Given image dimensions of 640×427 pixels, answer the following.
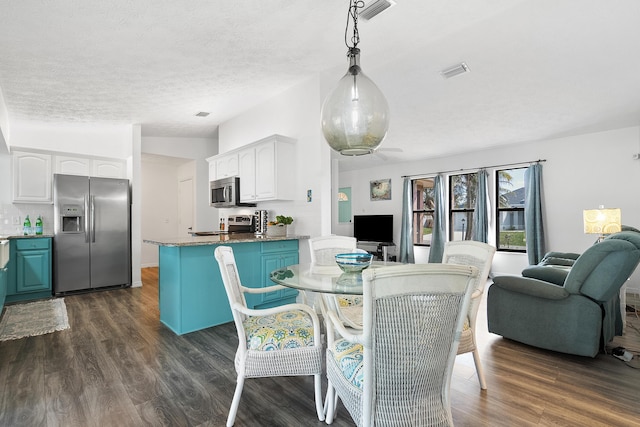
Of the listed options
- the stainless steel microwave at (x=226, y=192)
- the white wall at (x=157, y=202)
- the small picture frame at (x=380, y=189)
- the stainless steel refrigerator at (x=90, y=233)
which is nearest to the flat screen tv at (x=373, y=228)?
the small picture frame at (x=380, y=189)

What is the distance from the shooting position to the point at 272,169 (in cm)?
424

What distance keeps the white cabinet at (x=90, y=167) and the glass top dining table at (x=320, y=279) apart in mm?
4496

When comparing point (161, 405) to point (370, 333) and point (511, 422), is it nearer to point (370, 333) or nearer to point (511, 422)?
point (370, 333)

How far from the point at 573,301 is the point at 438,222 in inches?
183

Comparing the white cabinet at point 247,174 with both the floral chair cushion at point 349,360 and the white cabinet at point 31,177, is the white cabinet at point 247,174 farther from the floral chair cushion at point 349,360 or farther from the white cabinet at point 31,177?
the floral chair cushion at point 349,360

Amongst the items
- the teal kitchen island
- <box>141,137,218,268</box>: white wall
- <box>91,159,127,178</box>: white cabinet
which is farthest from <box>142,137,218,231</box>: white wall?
the teal kitchen island

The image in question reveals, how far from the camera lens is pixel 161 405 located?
2.01 metres

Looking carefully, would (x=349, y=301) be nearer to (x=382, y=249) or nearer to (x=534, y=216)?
(x=534, y=216)

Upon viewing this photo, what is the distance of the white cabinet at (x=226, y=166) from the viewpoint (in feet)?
16.5

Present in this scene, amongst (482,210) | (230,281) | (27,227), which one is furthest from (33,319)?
(482,210)

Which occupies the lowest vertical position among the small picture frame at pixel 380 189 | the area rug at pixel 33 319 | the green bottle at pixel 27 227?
the area rug at pixel 33 319

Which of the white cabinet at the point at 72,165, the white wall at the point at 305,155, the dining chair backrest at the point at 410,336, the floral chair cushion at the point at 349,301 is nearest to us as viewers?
the dining chair backrest at the point at 410,336

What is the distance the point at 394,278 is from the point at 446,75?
336 cm

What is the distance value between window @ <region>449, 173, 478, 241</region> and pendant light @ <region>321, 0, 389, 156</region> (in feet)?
18.6
